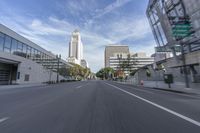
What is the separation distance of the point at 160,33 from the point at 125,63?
44176 millimetres

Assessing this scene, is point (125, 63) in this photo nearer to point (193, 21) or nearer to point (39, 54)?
point (39, 54)

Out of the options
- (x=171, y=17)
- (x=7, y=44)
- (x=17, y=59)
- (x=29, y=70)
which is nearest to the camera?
(x=7, y=44)

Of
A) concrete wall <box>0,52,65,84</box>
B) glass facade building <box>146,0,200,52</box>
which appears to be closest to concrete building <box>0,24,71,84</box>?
concrete wall <box>0,52,65,84</box>

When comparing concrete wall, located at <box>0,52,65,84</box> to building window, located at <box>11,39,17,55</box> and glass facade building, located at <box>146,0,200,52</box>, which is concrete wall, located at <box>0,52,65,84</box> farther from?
glass facade building, located at <box>146,0,200,52</box>

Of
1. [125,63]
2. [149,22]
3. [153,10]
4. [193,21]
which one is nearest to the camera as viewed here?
[193,21]

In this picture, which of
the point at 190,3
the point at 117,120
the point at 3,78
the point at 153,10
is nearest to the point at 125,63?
the point at 153,10

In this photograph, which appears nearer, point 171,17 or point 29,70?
point 171,17

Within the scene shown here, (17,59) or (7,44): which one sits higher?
(7,44)

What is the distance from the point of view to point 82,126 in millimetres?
4520

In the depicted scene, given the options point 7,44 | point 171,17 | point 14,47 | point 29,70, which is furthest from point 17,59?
point 171,17

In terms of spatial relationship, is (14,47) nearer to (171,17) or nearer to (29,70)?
(29,70)

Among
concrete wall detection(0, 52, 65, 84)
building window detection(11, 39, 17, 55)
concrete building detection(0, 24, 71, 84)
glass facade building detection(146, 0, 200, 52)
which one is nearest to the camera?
glass facade building detection(146, 0, 200, 52)

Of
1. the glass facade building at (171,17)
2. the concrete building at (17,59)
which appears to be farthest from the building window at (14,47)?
the glass facade building at (171,17)

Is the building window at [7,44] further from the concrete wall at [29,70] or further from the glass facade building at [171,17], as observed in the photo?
the glass facade building at [171,17]
